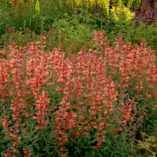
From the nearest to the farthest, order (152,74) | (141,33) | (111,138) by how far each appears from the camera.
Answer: (111,138)
(152,74)
(141,33)

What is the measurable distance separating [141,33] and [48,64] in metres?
3.39

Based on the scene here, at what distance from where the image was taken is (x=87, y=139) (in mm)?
4195

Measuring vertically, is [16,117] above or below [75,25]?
below

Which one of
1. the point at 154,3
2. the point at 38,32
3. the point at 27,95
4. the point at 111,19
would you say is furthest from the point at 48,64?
the point at 154,3

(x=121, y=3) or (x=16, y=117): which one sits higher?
(x=121, y=3)

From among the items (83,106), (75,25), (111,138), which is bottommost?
(111,138)

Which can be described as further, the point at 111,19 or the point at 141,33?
the point at 111,19

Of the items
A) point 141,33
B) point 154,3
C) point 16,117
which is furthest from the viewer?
point 154,3

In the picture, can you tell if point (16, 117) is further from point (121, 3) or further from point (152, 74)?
point (121, 3)

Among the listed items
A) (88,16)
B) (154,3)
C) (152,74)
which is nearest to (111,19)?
(88,16)

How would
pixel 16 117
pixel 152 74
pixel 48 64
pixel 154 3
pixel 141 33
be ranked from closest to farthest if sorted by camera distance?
pixel 16 117 < pixel 48 64 < pixel 152 74 < pixel 141 33 < pixel 154 3

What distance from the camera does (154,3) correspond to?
962cm

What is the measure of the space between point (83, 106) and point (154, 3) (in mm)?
5766

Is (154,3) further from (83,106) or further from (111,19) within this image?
(83,106)
